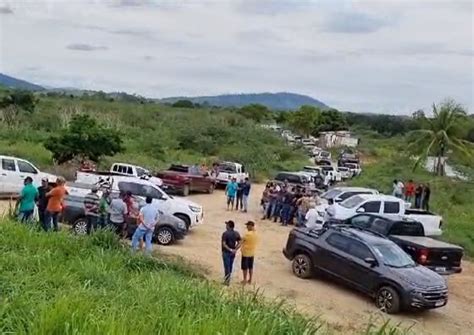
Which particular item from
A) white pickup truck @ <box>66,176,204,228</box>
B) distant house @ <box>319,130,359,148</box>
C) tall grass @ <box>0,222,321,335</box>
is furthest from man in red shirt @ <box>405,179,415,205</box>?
distant house @ <box>319,130,359,148</box>

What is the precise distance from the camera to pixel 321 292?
15.3 meters

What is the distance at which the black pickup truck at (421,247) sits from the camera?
16.7m

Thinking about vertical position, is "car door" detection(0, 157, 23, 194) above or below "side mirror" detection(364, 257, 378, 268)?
above

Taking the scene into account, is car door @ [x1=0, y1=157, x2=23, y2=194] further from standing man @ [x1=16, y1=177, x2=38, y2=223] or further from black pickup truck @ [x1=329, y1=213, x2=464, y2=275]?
black pickup truck @ [x1=329, y1=213, x2=464, y2=275]

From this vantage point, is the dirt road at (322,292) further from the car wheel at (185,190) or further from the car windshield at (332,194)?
the car wheel at (185,190)

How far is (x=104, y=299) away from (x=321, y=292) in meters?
8.42

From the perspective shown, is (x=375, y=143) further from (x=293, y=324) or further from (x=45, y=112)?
(x=293, y=324)

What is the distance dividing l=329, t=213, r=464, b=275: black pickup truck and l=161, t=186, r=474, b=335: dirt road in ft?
2.96

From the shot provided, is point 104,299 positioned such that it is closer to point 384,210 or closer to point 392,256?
point 392,256

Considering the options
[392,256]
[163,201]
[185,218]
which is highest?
[163,201]

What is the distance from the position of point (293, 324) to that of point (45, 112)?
52.9 m

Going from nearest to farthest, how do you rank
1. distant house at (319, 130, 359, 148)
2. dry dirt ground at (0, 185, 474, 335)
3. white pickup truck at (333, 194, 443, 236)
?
1. dry dirt ground at (0, 185, 474, 335)
2. white pickup truck at (333, 194, 443, 236)
3. distant house at (319, 130, 359, 148)

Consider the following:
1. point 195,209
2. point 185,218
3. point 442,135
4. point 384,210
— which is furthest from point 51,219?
point 442,135

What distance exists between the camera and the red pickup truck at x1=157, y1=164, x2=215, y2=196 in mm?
31109
